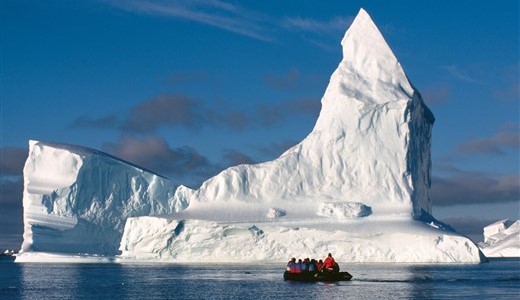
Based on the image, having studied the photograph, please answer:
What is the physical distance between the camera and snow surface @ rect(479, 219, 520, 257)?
101562mm

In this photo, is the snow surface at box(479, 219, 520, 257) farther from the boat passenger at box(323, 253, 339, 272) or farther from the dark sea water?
the boat passenger at box(323, 253, 339, 272)

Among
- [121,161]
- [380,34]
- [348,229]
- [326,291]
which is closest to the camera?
[326,291]

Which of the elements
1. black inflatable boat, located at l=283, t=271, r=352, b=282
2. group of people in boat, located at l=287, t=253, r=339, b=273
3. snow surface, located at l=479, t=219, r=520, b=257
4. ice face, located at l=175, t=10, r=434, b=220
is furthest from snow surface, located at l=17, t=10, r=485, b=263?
snow surface, located at l=479, t=219, r=520, b=257

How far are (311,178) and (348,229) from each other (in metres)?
5.57

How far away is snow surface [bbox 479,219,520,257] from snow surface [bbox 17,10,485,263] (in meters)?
46.7

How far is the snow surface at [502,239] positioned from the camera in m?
102

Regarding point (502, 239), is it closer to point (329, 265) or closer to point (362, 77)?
point (362, 77)

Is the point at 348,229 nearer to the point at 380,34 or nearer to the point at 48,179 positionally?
the point at 380,34

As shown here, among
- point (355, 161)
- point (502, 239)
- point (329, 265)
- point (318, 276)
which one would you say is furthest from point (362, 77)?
point (502, 239)

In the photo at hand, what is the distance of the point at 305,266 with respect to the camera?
38281mm

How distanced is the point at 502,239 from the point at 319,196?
62.1m

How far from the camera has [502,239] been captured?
109000mm

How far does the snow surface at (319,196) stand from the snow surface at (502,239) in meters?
46.7

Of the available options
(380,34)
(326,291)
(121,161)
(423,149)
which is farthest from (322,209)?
(326,291)
